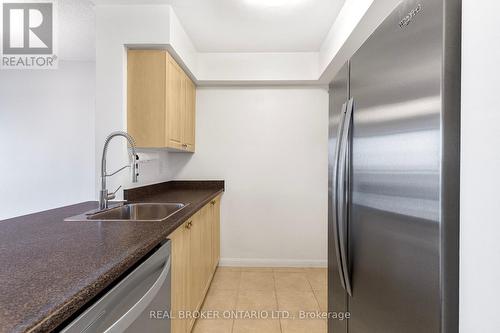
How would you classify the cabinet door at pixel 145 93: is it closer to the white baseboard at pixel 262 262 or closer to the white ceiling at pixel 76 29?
the white ceiling at pixel 76 29

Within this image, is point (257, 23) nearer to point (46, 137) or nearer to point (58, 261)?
point (58, 261)

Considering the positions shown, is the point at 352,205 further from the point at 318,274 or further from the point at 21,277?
the point at 318,274

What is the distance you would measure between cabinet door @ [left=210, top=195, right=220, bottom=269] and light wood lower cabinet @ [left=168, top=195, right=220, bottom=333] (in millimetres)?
128

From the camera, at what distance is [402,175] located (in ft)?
2.69

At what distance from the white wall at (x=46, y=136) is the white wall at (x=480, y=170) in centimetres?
403

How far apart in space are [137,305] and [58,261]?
29cm

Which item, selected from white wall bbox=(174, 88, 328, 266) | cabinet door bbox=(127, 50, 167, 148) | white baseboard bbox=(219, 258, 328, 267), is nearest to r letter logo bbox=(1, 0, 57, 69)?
cabinet door bbox=(127, 50, 167, 148)

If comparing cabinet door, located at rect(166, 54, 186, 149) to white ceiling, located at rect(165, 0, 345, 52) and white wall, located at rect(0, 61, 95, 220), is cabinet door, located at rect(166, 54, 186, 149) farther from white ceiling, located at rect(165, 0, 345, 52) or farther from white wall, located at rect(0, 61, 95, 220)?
white wall, located at rect(0, 61, 95, 220)

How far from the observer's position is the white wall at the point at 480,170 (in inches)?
23.3

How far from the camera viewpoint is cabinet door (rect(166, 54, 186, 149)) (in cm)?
250

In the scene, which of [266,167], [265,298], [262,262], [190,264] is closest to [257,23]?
[266,167]

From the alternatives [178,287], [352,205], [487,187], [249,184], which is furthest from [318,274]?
[487,187]

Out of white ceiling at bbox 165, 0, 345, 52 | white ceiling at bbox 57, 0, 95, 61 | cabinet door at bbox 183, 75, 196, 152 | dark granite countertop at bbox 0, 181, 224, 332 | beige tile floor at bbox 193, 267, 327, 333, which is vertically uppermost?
white ceiling at bbox 57, 0, 95, 61

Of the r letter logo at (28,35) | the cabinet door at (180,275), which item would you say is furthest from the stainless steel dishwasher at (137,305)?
the r letter logo at (28,35)
